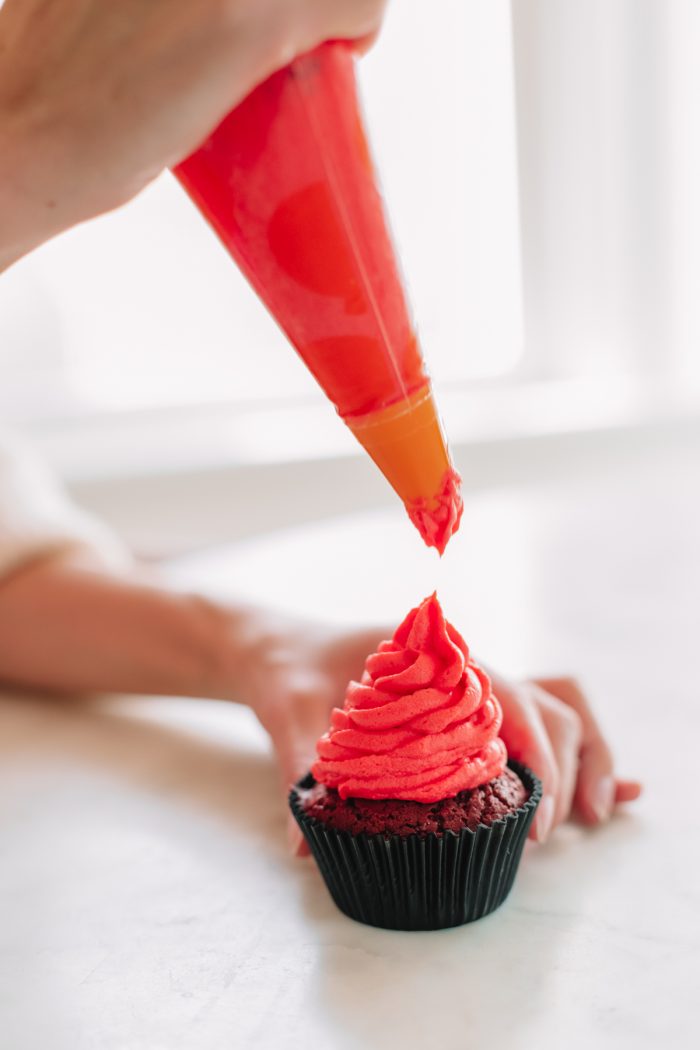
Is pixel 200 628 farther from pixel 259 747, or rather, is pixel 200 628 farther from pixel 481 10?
pixel 481 10

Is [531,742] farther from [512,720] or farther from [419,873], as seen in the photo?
[419,873]

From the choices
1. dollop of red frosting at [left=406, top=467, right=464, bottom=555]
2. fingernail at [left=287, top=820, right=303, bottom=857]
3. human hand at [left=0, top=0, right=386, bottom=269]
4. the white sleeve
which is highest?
human hand at [left=0, top=0, right=386, bottom=269]

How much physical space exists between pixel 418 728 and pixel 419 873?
0.31 feet

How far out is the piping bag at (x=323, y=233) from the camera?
0.51 meters

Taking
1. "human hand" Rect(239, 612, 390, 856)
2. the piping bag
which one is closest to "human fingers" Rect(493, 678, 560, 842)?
"human hand" Rect(239, 612, 390, 856)

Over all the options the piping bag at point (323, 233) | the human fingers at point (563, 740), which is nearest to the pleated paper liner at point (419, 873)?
the human fingers at point (563, 740)

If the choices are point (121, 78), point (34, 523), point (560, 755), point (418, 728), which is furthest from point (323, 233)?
point (34, 523)

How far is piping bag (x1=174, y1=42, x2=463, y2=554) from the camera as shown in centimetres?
51

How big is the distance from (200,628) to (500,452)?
1476 millimetres

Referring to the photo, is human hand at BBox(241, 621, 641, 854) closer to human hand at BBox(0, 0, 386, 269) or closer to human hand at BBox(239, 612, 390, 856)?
human hand at BBox(239, 612, 390, 856)

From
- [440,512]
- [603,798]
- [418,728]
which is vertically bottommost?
[603,798]

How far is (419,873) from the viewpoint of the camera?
750 millimetres

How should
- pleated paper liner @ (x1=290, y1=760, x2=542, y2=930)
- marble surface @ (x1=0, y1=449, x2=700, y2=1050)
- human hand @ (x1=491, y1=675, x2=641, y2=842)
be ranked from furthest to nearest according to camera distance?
human hand @ (x1=491, y1=675, x2=641, y2=842) → pleated paper liner @ (x1=290, y1=760, x2=542, y2=930) → marble surface @ (x1=0, y1=449, x2=700, y2=1050)

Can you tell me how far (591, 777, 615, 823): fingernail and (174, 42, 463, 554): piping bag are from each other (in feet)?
1.22
